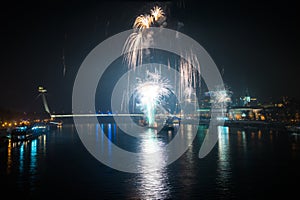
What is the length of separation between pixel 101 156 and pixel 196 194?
10.2m

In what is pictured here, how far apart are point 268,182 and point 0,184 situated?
33.4ft

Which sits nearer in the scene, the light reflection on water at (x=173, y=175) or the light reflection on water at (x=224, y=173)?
the light reflection on water at (x=173, y=175)

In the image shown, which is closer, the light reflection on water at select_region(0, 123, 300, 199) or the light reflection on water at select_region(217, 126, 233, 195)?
the light reflection on water at select_region(0, 123, 300, 199)

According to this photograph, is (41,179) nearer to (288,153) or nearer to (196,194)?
(196,194)

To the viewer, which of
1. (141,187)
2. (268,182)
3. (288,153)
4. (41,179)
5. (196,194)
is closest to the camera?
(196,194)

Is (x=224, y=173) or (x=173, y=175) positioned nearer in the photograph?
(x=173, y=175)

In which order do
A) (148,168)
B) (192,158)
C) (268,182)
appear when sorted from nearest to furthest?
1. (268,182)
2. (148,168)
3. (192,158)

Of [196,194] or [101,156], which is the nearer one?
[196,194]

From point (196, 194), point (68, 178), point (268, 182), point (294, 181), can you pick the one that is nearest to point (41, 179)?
point (68, 178)

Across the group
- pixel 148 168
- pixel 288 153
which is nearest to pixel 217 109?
pixel 288 153

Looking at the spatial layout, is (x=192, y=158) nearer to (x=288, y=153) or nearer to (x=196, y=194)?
A: (x=288, y=153)

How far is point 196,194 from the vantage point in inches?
393

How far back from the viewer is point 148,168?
14.6 metres

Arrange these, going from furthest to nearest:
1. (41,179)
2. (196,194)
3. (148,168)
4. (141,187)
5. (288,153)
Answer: (288,153), (148,168), (41,179), (141,187), (196,194)
